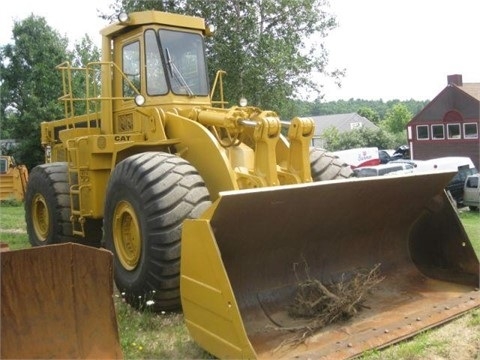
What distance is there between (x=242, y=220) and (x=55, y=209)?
365cm

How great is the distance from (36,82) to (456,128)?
79.3 feet

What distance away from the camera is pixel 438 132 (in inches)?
1420

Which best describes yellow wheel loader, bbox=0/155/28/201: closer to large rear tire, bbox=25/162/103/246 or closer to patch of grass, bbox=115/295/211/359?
large rear tire, bbox=25/162/103/246

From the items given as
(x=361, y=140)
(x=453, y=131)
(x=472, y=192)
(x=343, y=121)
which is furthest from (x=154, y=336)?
(x=343, y=121)

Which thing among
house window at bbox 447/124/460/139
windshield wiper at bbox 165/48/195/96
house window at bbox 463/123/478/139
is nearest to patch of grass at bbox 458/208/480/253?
windshield wiper at bbox 165/48/195/96

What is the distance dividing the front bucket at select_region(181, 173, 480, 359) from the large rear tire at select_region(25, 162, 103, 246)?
3139 mm

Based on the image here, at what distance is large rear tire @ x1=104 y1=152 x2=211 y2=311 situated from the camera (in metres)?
4.74

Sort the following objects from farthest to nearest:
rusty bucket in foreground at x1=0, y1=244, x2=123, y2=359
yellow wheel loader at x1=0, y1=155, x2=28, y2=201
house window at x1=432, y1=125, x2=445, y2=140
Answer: house window at x1=432, y1=125, x2=445, y2=140 < yellow wheel loader at x1=0, y1=155, x2=28, y2=201 < rusty bucket in foreground at x1=0, y1=244, x2=123, y2=359

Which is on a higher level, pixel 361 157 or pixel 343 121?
pixel 343 121

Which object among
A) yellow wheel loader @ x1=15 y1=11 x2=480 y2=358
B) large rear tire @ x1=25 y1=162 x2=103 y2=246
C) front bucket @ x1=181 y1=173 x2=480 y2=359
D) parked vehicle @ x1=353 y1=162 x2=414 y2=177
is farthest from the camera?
parked vehicle @ x1=353 y1=162 x2=414 y2=177

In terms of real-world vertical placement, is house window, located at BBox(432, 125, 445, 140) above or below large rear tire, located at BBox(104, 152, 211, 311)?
above

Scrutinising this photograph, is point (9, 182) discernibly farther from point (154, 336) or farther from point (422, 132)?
point (422, 132)

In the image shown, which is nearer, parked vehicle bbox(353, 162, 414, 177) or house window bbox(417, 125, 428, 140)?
parked vehicle bbox(353, 162, 414, 177)

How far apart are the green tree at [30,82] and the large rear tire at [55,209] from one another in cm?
1917
